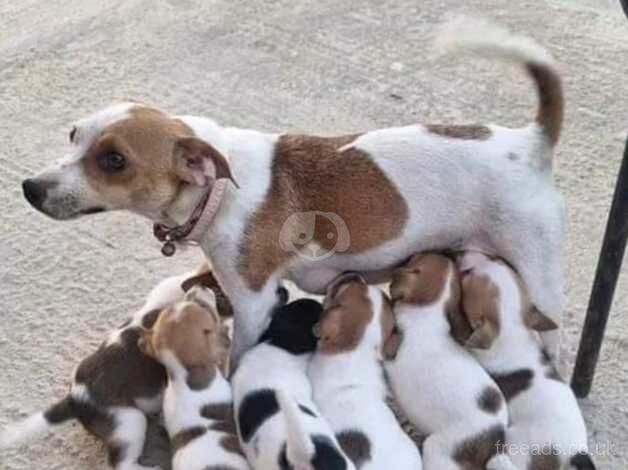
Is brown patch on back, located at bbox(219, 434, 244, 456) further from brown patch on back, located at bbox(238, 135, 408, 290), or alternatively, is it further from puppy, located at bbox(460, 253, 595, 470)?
puppy, located at bbox(460, 253, 595, 470)

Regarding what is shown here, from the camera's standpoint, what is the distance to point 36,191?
2.37 meters

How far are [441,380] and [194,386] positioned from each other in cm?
50

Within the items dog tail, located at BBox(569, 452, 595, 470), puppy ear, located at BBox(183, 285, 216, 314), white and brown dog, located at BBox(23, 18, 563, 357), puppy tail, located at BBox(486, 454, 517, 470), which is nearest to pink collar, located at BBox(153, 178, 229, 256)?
white and brown dog, located at BBox(23, 18, 563, 357)

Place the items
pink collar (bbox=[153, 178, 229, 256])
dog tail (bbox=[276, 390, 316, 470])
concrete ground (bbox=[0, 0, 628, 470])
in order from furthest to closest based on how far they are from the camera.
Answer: concrete ground (bbox=[0, 0, 628, 470])
pink collar (bbox=[153, 178, 229, 256])
dog tail (bbox=[276, 390, 316, 470])

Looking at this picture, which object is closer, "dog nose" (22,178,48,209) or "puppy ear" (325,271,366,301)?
"dog nose" (22,178,48,209)

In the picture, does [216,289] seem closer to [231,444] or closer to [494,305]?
[231,444]

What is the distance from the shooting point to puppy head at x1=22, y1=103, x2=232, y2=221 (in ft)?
7.66

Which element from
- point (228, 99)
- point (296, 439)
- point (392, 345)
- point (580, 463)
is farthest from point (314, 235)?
point (228, 99)

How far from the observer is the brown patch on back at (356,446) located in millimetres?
2174

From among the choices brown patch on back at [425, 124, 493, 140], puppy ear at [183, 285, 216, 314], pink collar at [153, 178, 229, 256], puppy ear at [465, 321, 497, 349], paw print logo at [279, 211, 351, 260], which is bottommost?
puppy ear at [465, 321, 497, 349]

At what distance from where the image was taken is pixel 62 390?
269cm

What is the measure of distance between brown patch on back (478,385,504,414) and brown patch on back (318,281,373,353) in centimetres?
29

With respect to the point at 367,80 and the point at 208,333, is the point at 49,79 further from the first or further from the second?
the point at 208,333

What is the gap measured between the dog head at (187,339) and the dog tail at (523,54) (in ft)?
2.54
